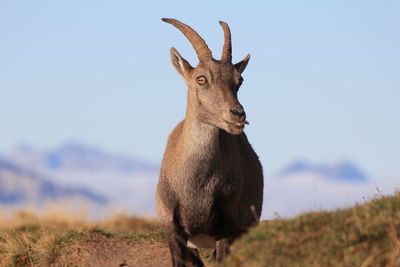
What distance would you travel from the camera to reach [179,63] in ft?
43.2

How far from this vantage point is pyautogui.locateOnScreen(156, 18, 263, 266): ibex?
12219 millimetres

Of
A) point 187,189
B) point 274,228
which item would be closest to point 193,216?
point 187,189

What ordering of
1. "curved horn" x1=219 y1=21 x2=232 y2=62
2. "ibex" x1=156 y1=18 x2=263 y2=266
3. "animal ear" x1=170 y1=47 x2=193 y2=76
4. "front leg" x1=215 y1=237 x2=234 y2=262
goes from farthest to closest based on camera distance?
"curved horn" x1=219 y1=21 x2=232 y2=62 < "animal ear" x1=170 y1=47 x2=193 y2=76 < "front leg" x1=215 y1=237 x2=234 y2=262 < "ibex" x1=156 y1=18 x2=263 y2=266

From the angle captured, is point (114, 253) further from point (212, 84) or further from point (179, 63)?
point (212, 84)

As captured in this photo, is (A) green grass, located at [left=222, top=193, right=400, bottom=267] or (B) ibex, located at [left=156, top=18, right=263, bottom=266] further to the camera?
(B) ibex, located at [left=156, top=18, right=263, bottom=266]

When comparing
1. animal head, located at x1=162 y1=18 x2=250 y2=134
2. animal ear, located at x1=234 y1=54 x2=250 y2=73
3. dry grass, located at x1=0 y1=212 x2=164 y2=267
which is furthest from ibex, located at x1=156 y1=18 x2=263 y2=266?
dry grass, located at x1=0 y1=212 x2=164 y2=267

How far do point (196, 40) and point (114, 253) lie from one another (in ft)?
16.3

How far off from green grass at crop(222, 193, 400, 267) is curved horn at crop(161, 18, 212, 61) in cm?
409

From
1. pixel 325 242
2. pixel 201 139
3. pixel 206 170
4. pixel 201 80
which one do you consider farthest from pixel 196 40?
pixel 325 242

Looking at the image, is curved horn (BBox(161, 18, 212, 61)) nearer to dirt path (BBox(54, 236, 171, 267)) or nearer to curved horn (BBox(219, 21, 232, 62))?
curved horn (BBox(219, 21, 232, 62))

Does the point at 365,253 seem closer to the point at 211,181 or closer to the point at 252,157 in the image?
the point at 211,181

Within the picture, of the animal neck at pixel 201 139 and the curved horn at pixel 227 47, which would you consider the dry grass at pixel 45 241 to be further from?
the curved horn at pixel 227 47

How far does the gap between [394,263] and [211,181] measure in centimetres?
402

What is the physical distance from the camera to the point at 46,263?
15.7 metres
